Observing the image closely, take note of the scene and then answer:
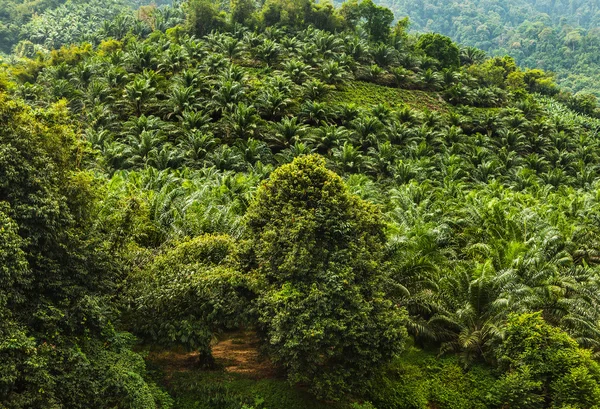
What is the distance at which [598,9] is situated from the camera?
167750 millimetres

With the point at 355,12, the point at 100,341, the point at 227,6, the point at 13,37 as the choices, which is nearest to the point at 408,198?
the point at 100,341

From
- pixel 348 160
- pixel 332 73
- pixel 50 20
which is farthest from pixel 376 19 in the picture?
pixel 50 20

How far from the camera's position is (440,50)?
51906 millimetres

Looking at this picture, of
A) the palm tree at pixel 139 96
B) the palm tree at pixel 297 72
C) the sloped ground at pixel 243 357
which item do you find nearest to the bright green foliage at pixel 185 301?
the sloped ground at pixel 243 357

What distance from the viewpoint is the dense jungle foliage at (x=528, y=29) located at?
96.7 m

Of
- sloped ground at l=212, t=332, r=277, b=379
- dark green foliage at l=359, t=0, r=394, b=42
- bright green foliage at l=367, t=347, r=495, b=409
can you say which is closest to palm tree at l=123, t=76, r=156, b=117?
sloped ground at l=212, t=332, r=277, b=379

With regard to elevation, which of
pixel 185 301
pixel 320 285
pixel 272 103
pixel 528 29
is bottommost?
pixel 185 301

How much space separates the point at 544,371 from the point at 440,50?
4782cm

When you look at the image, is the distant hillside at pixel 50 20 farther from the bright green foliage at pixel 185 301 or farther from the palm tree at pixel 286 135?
the bright green foliage at pixel 185 301

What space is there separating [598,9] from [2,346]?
690 feet

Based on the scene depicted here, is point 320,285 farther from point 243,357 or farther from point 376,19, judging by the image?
point 376,19

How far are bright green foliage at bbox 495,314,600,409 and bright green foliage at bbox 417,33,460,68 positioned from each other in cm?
4592

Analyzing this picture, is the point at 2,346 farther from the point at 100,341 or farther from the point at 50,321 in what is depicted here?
the point at 100,341

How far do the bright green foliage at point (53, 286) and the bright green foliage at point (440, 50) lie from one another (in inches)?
1919
